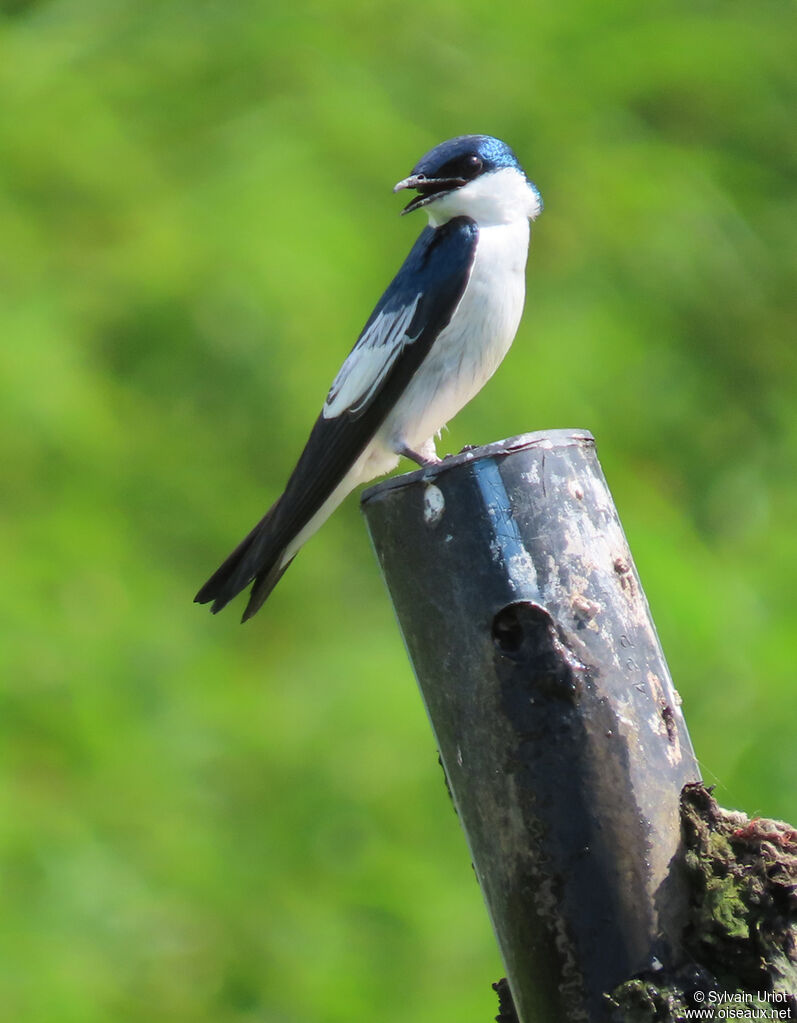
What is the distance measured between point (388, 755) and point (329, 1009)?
0.80 meters

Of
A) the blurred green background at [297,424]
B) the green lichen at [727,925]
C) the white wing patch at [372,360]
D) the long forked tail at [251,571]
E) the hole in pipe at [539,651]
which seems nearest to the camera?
the green lichen at [727,925]

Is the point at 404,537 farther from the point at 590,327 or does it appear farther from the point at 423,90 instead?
the point at 423,90

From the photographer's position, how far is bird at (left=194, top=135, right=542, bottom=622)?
9.20ft

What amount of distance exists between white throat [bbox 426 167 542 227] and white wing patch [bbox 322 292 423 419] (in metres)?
0.22

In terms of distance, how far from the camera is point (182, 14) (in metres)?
7.02

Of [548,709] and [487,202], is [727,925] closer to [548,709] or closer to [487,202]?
[548,709]

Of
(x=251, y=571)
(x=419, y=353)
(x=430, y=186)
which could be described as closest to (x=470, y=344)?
(x=419, y=353)

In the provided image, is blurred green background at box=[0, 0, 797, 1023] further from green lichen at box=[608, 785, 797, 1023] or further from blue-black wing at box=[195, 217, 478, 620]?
green lichen at box=[608, 785, 797, 1023]

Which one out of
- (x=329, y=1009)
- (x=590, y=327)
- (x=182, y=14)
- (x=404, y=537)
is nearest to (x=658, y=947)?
(x=404, y=537)

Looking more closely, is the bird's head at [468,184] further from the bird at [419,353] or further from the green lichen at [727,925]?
the green lichen at [727,925]

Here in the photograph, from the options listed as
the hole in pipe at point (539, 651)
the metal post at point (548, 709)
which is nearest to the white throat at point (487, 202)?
the metal post at point (548, 709)

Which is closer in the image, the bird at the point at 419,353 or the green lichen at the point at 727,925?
the green lichen at the point at 727,925

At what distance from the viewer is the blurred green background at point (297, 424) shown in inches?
179

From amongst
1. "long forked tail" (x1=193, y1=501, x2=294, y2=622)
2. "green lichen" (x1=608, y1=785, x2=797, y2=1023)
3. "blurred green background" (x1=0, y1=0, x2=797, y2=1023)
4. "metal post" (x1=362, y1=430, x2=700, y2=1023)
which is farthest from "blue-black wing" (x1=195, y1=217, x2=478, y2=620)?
"blurred green background" (x1=0, y1=0, x2=797, y2=1023)
